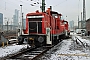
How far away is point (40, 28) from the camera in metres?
13.4

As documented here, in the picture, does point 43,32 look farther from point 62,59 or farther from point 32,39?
point 62,59

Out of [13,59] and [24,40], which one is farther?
[24,40]

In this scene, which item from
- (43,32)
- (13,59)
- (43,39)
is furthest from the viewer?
(43,32)

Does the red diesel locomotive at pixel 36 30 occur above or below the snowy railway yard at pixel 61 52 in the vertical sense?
above

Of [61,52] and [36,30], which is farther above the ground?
[36,30]

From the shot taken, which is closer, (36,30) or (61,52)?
(61,52)

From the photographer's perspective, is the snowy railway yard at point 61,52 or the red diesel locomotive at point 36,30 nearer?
the snowy railway yard at point 61,52

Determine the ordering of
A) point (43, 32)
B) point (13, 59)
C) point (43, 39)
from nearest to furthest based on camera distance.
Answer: point (13, 59) → point (43, 39) → point (43, 32)

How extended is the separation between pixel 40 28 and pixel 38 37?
3.61 feet

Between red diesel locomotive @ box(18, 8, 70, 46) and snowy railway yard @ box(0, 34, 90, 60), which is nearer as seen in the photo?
snowy railway yard @ box(0, 34, 90, 60)

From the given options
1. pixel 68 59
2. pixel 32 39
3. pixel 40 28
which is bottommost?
pixel 68 59

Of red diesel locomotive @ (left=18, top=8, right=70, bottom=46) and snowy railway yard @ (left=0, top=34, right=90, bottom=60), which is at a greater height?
red diesel locomotive @ (left=18, top=8, right=70, bottom=46)

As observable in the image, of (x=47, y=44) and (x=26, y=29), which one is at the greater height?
(x=26, y=29)

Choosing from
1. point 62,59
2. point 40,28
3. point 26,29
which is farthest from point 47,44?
point 62,59
